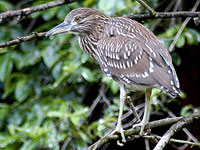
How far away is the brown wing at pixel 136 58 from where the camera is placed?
2.49 metres

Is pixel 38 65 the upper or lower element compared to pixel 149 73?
lower

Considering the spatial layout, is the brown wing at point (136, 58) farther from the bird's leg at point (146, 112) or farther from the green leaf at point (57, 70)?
the green leaf at point (57, 70)

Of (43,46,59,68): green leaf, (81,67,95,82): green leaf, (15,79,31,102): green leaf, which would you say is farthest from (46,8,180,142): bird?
(15,79,31,102): green leaf

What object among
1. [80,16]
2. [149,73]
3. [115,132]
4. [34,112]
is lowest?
[34,112]

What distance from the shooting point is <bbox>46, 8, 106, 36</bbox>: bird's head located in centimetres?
278

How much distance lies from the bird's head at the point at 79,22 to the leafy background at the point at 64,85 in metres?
0.19

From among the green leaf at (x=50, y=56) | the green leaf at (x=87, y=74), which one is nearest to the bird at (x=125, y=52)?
the green leaf at (x=87, y=74)

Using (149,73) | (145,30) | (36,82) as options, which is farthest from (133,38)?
(36,82)

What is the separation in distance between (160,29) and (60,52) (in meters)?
1.02

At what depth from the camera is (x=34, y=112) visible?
12.0 feet

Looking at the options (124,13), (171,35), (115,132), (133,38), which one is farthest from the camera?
(124,13)

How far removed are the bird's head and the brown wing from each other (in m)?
0.17

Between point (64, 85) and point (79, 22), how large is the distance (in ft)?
3.40

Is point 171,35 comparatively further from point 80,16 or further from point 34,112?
point 34,112
